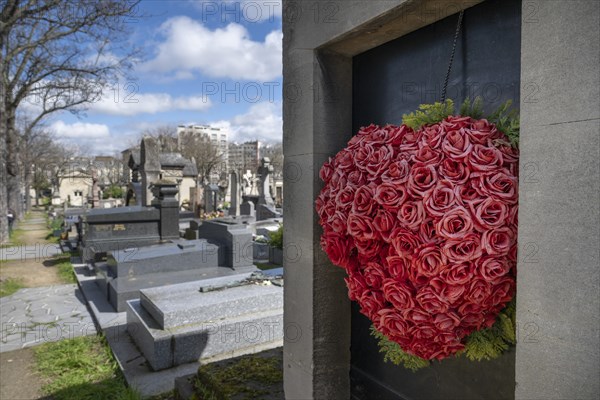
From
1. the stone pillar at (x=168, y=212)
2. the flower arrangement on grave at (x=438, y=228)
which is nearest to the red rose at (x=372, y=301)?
the flower arrangement on grave at (x=438, y=228)

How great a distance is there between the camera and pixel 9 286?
9.31 m

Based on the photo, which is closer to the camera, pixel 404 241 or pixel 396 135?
pixel 404 241

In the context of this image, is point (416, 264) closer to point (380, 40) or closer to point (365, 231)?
point (365, 231)

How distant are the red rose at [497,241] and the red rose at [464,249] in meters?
0.03

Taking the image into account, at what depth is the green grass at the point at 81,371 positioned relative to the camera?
14.7ft

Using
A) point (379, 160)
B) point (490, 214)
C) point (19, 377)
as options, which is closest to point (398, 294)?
point (490, 214)

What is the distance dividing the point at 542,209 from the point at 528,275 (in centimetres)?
22

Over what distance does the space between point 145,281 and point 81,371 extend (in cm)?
250

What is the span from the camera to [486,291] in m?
1.37

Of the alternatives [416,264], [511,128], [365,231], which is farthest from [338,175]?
[511,128]

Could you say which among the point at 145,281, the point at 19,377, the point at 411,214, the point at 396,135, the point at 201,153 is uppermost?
the point at 201,153

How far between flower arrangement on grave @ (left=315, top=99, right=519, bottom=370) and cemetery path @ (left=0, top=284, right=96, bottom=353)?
6.44 metres

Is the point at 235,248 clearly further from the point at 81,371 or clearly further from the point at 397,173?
the point at 397,173

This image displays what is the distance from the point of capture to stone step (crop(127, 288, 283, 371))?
4.84 metres
